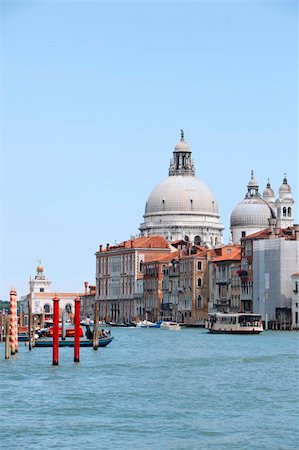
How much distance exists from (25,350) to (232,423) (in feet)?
96.0

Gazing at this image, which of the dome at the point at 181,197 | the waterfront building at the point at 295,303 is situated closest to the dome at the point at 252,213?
the dome at the point at 181,197

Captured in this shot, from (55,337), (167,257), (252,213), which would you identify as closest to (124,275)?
(167,257)

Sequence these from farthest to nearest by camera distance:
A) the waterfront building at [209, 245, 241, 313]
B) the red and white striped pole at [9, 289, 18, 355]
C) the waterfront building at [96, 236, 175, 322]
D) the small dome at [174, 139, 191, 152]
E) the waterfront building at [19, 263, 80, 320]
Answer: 1. the waterfront building at [19, 263, 80, 320]
2. the small dome at [174, 139, 191, 152]
3. the waterfront building at [96, 236, 175, 322]
4. the waterfront building at [209, 245, 241, 313]
5. the red and white striped pole at [9, 289, 18, 355]

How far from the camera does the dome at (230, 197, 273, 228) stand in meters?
138

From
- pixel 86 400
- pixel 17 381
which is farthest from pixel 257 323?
pixel 86 400

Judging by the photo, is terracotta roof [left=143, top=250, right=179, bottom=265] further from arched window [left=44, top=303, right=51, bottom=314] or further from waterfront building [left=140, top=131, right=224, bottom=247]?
arched window [left=44, top=303, right=51, bottom=314]

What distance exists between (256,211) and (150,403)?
4260 inches

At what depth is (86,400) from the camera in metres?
31.5

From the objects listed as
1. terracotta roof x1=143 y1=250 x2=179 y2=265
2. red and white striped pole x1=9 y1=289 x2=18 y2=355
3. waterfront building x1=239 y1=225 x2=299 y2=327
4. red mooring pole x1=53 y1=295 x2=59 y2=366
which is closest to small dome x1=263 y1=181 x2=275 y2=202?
terracotta roof x1=143 y1=250 x2=179 y2=265

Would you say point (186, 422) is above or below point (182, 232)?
below

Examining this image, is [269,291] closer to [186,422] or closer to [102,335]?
[102,335]

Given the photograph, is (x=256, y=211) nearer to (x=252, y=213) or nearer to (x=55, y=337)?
(x=252, y=213)

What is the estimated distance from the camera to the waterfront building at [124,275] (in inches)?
5182

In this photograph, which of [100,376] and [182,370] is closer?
[100,376]
